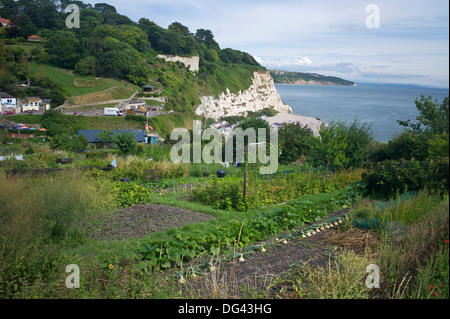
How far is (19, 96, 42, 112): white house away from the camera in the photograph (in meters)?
42.6

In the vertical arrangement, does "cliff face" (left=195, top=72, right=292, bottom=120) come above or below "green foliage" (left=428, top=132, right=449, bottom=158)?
above

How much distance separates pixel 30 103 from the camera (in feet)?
142

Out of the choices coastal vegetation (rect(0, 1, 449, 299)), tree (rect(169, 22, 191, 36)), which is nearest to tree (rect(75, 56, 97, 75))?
tree (rect(169, 22, 191, 36))

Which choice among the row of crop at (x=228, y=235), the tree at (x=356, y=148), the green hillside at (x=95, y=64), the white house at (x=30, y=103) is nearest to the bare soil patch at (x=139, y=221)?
the row of crop at (x=228, y=235)

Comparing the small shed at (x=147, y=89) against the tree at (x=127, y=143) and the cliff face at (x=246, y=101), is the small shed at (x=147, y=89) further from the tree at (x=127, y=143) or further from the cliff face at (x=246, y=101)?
the tree at (x=127, y=143)

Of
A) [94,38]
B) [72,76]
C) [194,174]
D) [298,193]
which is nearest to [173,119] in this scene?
[72,76]

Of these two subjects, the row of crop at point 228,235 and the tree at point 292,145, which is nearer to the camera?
the row of crop at point 228,235

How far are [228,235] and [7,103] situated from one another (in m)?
47.5

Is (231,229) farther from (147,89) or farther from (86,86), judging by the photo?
(147,89)

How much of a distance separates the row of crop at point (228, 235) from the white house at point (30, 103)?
151ft

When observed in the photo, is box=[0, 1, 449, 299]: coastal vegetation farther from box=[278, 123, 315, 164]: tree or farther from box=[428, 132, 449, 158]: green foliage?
box=[278, 123, 315, 164]: tree

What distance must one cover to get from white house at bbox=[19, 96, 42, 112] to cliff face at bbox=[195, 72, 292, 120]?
29.7m

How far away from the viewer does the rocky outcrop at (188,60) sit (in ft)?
255
